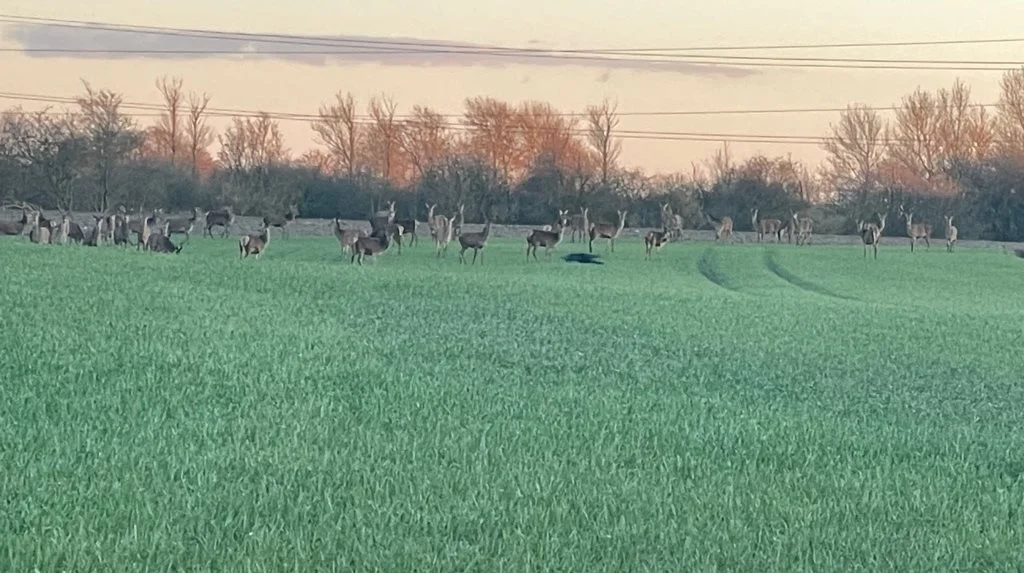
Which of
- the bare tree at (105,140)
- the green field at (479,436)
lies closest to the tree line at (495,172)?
the bare tree at (105,140)

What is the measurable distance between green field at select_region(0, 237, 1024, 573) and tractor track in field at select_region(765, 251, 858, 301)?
36.5 feet

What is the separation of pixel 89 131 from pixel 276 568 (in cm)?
5510

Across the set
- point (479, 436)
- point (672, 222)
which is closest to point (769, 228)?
point (672, 222)

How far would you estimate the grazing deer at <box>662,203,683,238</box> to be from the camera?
53.8 metres

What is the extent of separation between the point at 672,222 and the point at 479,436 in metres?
47.3

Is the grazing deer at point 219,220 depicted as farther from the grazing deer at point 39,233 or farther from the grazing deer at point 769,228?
the grazing deer at point 769,228

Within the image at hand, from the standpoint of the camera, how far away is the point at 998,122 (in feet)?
246

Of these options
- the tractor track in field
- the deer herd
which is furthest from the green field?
the deer herd

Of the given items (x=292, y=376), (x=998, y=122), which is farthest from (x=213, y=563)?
(x=998, y=122)

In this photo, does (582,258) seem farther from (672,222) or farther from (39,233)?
(672,222)

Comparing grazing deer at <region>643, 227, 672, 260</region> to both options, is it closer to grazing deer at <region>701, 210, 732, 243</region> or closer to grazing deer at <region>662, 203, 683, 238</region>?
grazing deer at <region>701, 210, 732, 243</region>

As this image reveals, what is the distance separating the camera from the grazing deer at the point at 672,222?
53.8m

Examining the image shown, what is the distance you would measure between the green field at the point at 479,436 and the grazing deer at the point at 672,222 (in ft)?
103

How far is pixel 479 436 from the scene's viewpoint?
383 inches
